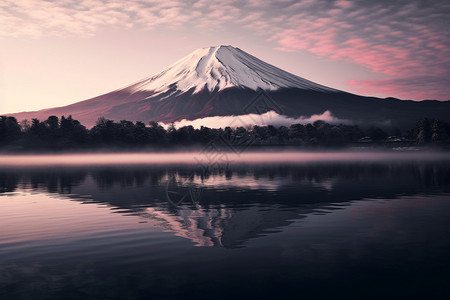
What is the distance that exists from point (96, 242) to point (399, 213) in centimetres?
1831

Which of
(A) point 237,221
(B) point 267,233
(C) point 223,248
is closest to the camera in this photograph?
(C) point 223,248

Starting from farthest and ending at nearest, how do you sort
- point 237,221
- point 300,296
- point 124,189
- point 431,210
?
point 124,189 < point 431,210 < point 237,221 < point 300,296

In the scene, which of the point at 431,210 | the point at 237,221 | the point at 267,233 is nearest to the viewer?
the point at 267,233

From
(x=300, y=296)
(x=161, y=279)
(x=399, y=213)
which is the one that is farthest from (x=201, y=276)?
(x=399, y=213)

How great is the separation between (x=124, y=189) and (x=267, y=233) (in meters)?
26.6

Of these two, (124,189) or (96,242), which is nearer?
(96,242)

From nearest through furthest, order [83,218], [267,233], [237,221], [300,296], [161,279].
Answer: [300,296]
[161,279]
[267,233]
[237,221]
[83,218]

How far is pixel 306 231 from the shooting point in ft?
69.0

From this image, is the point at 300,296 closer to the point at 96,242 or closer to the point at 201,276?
the point at 201,276

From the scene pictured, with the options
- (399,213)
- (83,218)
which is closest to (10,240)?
(83,218)

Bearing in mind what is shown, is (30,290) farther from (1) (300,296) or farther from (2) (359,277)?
(2) (359,277)

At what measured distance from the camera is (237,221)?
24.2 metres

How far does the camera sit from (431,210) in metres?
27.6

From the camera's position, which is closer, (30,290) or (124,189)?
(30,290)
